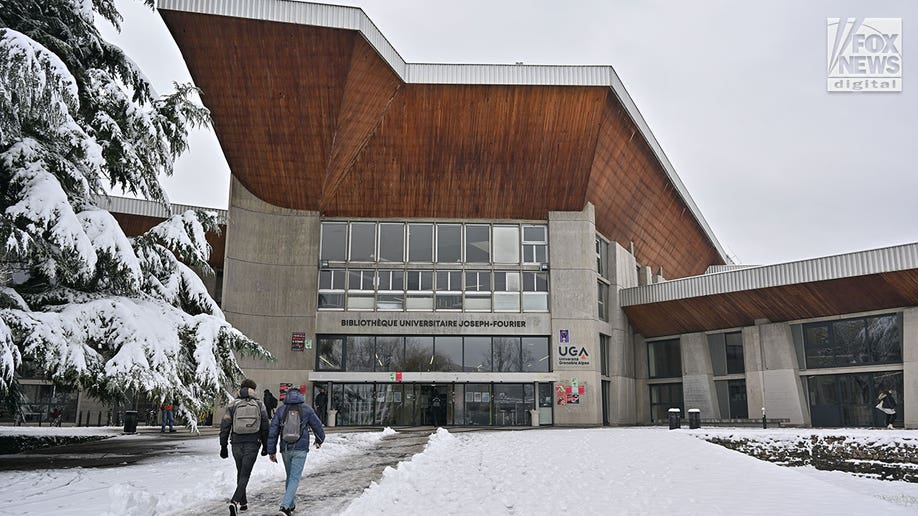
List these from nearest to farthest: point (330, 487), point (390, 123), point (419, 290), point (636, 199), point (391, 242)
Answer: point (330, 487) → point (390, 123) → point (419, 290) → point (391, 242) → point (636, 199)

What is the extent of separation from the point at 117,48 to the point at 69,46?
1487mm

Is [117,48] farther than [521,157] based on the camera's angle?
No

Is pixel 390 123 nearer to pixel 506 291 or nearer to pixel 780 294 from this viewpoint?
pixel 506 291

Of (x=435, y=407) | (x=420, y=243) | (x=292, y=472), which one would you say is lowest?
(x=292, y=472)

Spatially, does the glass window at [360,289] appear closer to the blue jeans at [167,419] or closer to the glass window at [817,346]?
the blue jeans at [167,419]

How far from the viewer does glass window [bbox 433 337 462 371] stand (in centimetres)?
3569

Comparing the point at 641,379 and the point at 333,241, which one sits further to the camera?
the point at 641,379

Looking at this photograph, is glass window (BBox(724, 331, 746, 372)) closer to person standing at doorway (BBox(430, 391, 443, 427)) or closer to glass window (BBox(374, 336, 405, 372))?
person standing at doorway (BBox(430, 391, 443, 427))

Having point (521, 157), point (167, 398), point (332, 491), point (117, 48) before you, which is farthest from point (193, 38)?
point (332, 491)

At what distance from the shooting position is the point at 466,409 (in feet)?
117

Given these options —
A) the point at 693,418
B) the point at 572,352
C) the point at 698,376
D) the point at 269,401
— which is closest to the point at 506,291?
the point at 572,352

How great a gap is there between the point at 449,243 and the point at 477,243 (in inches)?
52.6

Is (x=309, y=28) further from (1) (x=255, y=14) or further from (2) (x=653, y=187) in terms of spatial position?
(2) (x=653, y=187)

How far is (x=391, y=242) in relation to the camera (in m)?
36.7
